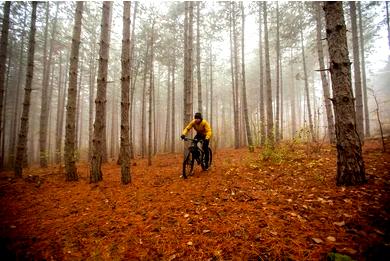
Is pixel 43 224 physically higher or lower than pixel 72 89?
lower

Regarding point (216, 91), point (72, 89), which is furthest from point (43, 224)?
point (216, 91)

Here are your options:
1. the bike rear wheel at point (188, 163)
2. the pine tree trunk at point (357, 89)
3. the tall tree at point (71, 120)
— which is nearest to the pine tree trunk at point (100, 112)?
the tall tree at point (71, 120)

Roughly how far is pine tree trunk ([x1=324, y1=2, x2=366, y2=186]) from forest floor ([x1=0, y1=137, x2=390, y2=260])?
1.24ft

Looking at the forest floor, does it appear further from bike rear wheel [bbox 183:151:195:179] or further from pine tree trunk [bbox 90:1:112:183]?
pine tree trunk [bbox 90:1:112:183]

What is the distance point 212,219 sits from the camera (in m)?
3.79

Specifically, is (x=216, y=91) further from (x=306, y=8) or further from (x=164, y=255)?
(x=164, y=255)

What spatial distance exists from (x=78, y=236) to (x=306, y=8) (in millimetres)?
16568

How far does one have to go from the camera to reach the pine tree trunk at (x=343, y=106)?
4.32 metres

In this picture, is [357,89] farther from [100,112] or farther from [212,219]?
[100,112]

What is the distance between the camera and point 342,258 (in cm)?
237

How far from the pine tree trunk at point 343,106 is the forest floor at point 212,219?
1.24 ft

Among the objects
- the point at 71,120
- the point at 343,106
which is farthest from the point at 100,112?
the point at 343,106

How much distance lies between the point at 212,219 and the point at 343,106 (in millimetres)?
3658

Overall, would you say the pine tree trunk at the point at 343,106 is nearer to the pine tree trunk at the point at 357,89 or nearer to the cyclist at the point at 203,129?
the cyclist at the point at 203,129
